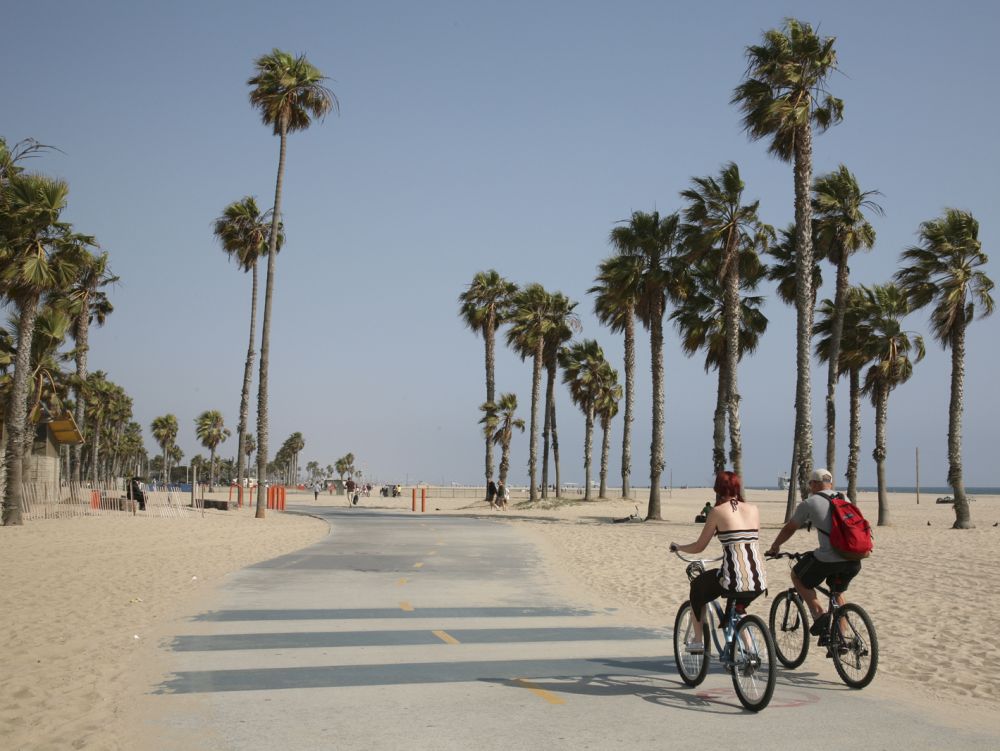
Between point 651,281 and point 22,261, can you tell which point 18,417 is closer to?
point 22,261

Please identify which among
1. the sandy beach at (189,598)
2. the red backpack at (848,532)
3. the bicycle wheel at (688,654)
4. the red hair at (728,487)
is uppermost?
the red hair at (728,487)

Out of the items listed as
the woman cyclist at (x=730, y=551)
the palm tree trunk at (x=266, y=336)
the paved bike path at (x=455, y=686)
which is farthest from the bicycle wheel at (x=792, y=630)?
the palm tree trunk at (x=266, y=336)

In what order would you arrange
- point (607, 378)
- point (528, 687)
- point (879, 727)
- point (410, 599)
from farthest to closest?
point (607, 378)
point (410, 599)
point (528, 687)
point (879, 727)

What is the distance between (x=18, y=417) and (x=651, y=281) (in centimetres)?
2391

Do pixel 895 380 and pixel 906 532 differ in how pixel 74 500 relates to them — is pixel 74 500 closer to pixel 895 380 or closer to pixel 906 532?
pixel 906 532

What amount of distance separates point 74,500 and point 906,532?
3188cm

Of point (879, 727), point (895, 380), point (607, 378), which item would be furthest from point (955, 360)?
point (607, 378)

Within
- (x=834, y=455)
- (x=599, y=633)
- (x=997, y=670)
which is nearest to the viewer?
(x=997, y=670)

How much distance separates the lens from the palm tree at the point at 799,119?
3061 centimetres

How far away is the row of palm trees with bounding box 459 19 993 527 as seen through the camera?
102ft

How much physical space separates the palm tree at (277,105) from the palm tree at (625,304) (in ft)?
48.3

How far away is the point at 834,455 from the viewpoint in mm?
37188

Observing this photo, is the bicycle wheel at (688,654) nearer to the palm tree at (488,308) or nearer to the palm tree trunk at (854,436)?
the palm tree trunk at (854,436)

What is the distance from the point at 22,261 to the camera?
28.0 m
